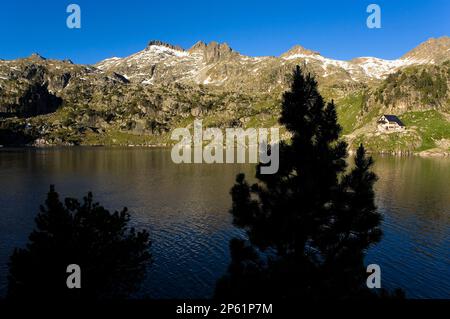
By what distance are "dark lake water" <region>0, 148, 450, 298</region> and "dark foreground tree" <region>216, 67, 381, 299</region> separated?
25.5 metres

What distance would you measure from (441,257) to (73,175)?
158785 millimetres

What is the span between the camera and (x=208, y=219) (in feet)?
315

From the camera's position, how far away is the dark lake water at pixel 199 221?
2258 inches

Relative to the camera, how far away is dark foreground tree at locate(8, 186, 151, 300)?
31.7 meters

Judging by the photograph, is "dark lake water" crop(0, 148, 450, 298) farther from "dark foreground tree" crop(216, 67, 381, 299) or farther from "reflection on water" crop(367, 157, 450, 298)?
"dark foreground tree" crop(216, 67, 381, 299)

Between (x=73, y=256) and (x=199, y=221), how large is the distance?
61596 millimetres

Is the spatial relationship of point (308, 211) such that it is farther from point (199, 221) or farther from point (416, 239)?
point (199, 221)

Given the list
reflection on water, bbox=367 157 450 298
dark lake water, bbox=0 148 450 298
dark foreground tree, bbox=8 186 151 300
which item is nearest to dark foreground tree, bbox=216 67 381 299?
dark foreground tree, bbox=8 186 151 300

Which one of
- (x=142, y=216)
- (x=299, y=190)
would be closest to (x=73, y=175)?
(x=142, y=216)

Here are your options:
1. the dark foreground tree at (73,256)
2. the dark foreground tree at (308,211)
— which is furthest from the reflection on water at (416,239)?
the dark foreground tree at (73,256)

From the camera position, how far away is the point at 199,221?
93750mm

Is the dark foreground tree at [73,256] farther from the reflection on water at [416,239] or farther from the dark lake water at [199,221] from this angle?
the reflection on water at [416,239]

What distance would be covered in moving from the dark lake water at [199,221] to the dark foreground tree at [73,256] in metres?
18.1

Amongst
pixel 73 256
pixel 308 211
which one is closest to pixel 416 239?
pixel 308 211
